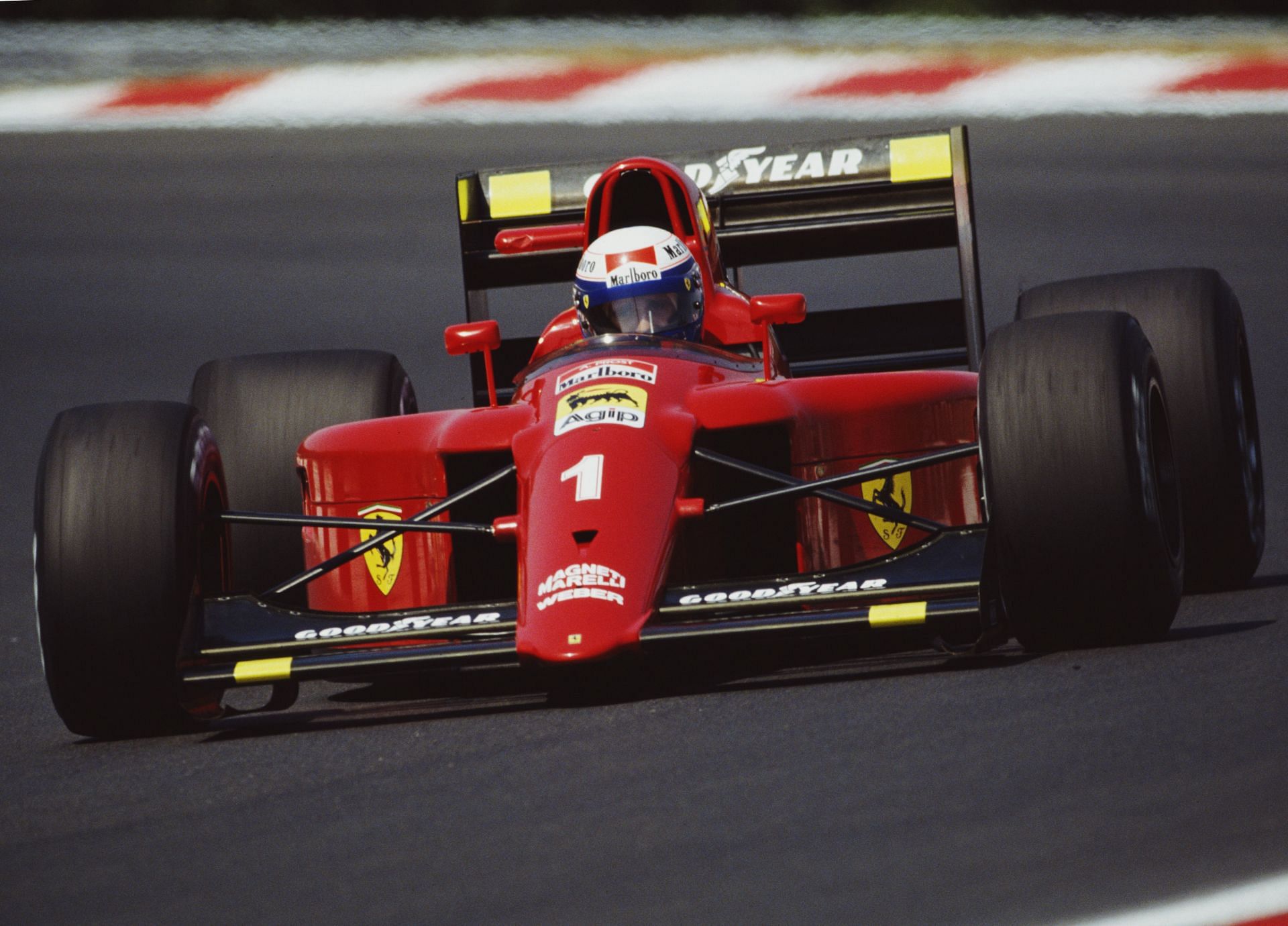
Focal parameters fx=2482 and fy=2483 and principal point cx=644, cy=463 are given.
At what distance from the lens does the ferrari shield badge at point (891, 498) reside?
21.2ft

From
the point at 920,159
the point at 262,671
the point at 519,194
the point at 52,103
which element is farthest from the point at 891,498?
the point at 52,103

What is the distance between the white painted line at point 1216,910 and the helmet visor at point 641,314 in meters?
3.61

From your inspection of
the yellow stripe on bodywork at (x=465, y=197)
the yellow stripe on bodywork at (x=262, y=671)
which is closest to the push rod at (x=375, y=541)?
the yellow stripe on bodywork at (x=262, y=671)

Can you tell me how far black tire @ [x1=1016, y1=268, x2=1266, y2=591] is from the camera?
706 centimetres

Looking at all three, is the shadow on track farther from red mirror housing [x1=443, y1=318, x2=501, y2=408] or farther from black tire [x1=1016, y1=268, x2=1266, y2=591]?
red mirror housing [x1=443, y1=318, x2=501, y2=408]

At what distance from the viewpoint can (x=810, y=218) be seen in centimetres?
905

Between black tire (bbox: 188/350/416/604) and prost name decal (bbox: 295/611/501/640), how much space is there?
1774 millimetres

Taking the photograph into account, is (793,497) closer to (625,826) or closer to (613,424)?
(613,424)

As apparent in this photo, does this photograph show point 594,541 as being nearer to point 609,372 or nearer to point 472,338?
point 609,372

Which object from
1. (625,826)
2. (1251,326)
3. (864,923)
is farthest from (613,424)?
(1251,326)

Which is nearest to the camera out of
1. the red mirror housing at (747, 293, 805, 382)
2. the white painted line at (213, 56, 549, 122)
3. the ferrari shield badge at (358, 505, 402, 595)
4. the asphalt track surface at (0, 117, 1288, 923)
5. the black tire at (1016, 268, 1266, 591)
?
the asphalt track surface at (0, 117, 1288, 923)

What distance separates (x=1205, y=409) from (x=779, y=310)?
1.26 metres

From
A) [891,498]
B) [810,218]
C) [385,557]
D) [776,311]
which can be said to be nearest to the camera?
[891,498]

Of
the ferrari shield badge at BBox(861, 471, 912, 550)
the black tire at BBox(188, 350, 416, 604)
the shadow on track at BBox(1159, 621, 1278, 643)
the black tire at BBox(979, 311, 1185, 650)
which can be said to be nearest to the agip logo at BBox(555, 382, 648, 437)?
the ferrari shield badge at BBox(861, 471, 912, 550)
